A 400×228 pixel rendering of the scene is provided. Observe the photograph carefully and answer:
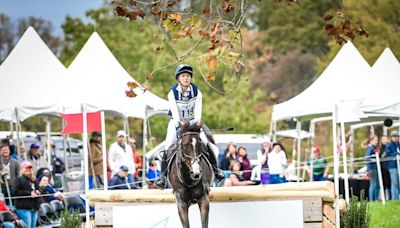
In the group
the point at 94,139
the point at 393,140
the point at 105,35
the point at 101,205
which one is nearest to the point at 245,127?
the point at 105,35

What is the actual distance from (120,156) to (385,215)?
6695mm

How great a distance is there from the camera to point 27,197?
814 inches

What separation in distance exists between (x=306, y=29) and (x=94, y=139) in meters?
48.7

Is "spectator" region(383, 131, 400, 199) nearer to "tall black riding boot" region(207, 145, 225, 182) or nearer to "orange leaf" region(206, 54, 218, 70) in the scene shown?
"tall black riding boot" region(207, 145, 225, 182)

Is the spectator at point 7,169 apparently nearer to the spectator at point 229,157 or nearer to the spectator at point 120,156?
the spectator at point 120,156

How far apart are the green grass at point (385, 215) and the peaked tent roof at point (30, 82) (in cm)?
748

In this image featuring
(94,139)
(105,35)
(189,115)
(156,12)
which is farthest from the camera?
(105,35)

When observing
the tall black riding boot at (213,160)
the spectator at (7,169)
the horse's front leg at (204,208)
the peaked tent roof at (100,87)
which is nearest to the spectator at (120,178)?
the peaked tent roof at (100,87)

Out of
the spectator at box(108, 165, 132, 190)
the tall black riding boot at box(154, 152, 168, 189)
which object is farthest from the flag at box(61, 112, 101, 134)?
the spectator at box(108, 165, 132, 190)

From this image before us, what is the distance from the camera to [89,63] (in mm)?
26234

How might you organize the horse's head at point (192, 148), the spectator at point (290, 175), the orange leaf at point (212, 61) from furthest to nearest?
1. the spectator at point (290, 175)
2. the horse's head at point (192, 148)
3. the orange leaf at point (212, 61)

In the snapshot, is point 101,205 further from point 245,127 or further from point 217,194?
point 245,127

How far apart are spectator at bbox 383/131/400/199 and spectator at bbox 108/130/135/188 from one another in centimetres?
736

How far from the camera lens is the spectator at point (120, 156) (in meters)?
25.5
